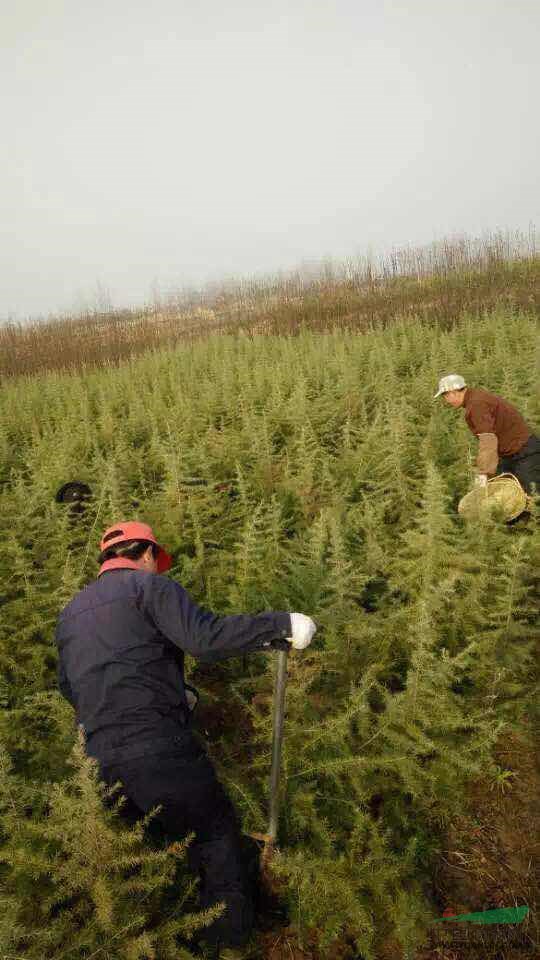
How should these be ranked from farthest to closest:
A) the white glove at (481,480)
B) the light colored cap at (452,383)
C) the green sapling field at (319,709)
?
the light colored cap at (452,383) < the white glove at (481,480) < the green sapling field at (319,709)

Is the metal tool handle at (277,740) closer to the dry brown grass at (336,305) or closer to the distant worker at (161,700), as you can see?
the distant worker at (161,700)

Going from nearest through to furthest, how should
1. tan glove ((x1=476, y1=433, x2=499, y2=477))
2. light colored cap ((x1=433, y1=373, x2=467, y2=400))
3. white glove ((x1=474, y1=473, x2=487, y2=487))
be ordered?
white glove ((x1=474, y1=473, x2=487, y2=487)) → tan glove ((x1=476, y1=433, x2=499, y2=477)) → light colored cap ((x1=433, y1=373, x2=467, y2=400))

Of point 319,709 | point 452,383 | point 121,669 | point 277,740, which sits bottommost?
point 319,709

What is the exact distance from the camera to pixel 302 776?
10.5 ft

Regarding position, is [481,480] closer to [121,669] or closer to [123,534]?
[123,534]

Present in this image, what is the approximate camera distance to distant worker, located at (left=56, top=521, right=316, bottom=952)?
2.62 metres

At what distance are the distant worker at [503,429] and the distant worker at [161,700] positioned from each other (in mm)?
4182

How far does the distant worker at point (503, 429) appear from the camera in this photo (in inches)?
236

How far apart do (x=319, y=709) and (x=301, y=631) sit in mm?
1151

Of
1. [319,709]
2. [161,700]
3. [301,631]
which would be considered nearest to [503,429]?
[319,709]

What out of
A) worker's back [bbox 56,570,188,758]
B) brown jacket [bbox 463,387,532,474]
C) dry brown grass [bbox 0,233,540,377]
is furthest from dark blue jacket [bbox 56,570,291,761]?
dry brown grass [bbox 0,233,540,377]

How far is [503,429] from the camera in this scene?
6.10 m

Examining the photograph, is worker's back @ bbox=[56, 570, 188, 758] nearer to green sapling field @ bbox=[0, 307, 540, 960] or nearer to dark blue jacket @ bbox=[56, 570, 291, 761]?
dark blue jacket @ bbox=[56, 570, 291, 761]

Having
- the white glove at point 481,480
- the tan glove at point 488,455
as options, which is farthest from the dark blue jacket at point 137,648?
the tan glove at point 488,455
